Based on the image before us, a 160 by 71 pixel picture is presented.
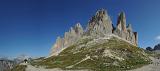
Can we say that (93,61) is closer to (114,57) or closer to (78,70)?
(114,57)

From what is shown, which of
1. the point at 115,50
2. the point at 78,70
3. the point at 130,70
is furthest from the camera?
the point at 115,50

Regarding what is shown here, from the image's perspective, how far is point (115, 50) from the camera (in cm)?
14862

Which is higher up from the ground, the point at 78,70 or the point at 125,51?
the point at 125,51

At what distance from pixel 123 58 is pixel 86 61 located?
2159 centimetres

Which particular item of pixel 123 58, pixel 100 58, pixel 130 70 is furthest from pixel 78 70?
pixel 123 58

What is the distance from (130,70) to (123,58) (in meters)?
51.5

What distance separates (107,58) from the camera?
421 ft

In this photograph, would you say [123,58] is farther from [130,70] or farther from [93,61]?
[130,70]

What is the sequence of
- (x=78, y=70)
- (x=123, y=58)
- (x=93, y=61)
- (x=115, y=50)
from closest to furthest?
1. (x=78, y=70)
2. (x=93, y=61)
3. (x=123, y=58)
4. (x=115, y=50)

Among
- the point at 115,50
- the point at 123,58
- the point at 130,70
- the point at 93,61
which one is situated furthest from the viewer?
the point at 115,50

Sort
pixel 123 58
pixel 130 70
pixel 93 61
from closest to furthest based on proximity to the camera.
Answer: pixel 130 70
pixel 93 61
pixel 123 58

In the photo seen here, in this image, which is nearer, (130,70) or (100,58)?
(130,70)

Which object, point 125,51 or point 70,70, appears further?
point 125,51

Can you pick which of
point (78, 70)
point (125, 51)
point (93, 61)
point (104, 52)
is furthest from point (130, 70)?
point (125, 51)
